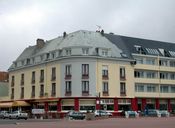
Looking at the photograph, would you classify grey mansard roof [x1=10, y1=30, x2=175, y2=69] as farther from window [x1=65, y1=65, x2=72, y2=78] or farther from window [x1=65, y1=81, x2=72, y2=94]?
window [x1=65, y1=81, x2=72, y2=94]

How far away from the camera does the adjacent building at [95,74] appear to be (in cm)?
7500

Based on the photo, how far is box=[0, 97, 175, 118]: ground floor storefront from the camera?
7425 cm

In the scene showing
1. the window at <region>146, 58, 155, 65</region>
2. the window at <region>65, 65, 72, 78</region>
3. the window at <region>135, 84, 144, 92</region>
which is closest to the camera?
the window at <region>65, 65, 72, 78</region>

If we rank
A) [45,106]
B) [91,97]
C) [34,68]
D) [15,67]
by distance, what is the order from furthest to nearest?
[15,67]
[34,68]
[45,106]
[91,97]

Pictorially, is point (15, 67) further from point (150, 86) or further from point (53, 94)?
point (150, 86)

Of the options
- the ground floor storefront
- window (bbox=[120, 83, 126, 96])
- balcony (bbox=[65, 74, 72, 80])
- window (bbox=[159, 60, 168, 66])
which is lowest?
the ground floor storefront

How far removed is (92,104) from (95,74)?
5.80m

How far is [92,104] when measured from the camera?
7444 centimetres

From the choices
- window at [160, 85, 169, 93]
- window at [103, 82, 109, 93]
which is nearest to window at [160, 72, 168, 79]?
window at [160, 85, 169, 93]

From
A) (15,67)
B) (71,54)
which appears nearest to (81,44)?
(71,54)

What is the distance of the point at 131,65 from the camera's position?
80.6 metres

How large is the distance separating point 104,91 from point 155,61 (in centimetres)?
1634

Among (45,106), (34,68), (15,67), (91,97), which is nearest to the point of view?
(91,97)

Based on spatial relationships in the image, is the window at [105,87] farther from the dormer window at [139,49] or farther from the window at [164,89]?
the window at [164,89]
